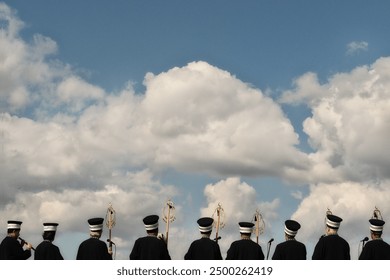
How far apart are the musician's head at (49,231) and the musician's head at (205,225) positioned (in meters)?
4.62

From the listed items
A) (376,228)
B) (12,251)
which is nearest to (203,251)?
(376,228)

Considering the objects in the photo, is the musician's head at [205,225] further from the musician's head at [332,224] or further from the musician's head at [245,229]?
the musician's head at [332,224]

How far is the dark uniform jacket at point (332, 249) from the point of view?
2078 cm

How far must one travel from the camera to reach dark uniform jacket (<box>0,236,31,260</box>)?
2261cm

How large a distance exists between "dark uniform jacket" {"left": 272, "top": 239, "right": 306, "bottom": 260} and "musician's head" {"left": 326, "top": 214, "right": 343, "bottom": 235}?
3.07 ft

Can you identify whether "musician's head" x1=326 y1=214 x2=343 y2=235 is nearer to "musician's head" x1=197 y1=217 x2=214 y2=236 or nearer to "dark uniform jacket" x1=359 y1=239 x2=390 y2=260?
"dark uniform jacket" x1=359 y1=239 x2=390 y2=260

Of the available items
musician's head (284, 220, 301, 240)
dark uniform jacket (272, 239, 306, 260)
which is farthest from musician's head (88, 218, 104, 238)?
musician's head (284, 220, 301, 240)

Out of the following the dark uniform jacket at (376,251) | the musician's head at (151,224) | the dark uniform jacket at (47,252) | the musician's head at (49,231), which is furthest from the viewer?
the musician's head at (49,231)

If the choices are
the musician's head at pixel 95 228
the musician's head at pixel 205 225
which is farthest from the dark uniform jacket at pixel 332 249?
the musician's head at pixel 95 228

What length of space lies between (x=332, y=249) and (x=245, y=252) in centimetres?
264
